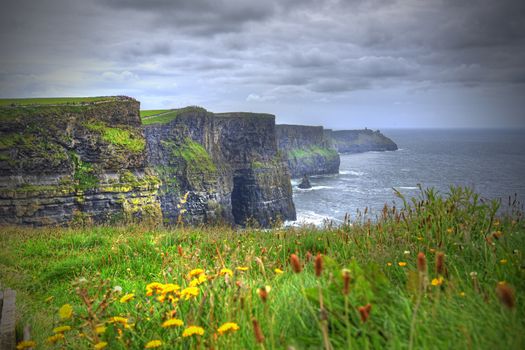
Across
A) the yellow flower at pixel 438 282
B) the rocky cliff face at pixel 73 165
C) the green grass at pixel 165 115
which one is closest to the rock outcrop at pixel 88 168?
the rocky cliff face at pixel 73 165

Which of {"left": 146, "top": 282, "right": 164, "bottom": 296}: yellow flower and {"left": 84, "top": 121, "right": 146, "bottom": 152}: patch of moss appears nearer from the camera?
{"left": 146, "top": 282, "right": 164, "bottom": 296}: yellow flower

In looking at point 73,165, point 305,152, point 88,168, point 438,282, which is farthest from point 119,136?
point 305,152

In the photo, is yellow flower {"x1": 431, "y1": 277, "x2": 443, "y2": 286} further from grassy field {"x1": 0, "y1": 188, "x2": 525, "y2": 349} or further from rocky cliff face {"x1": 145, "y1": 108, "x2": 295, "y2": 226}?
rocky cliff face {"x1": 145, "y1": 108, "x2": 295, "y2": 226}

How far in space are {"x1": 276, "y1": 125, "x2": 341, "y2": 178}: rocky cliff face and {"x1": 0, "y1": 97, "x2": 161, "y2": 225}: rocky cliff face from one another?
108 meters

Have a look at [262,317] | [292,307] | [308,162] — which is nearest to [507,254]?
[292,307]

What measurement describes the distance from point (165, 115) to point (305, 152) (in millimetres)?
96135

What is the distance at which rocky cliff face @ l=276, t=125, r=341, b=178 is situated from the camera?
164625 mm

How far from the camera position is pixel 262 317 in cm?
323

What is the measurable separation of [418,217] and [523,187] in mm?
94754

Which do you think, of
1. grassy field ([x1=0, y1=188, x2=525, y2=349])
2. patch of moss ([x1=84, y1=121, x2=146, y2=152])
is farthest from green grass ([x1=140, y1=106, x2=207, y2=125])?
grassy field ([x1=0, y1=188, x2=525, y2=349])

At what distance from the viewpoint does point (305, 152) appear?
563 feet

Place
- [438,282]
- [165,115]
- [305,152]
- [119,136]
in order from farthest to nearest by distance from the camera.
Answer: [305,152] < [165,115] < [119,136] < [438,282]

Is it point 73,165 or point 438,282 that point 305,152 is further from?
point 438,282

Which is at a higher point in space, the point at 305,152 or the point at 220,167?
the point at 305,152
